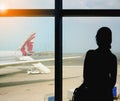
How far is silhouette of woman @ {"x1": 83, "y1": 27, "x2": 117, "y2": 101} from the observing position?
4.66 ft

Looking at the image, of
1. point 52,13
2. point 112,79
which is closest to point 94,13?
point 52,13

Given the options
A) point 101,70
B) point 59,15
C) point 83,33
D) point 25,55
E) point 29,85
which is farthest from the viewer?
point 25,55

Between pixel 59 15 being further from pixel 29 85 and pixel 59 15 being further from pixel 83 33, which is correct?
pixel 29 85

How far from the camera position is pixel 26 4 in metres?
2.00

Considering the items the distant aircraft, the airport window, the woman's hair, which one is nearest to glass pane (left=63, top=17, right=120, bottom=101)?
the airport window

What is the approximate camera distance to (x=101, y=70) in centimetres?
143

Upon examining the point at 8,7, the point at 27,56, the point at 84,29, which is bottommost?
the point at 27,56

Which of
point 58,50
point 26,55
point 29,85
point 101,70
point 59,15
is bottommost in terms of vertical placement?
point 29,85

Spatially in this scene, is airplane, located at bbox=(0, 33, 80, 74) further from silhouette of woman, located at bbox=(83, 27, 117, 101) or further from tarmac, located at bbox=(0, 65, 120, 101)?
silhouette of woman, located at bbox=(83, 27, 117, 101)

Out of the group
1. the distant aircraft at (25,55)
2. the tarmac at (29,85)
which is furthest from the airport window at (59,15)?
the distant aircraft at (25,55)

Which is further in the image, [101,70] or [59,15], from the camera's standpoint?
[59,15]

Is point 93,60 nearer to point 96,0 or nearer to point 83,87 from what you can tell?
point 83,87

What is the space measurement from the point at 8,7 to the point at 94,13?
78 centimetres

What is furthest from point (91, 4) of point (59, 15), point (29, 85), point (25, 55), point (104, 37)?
point (25, 55)
